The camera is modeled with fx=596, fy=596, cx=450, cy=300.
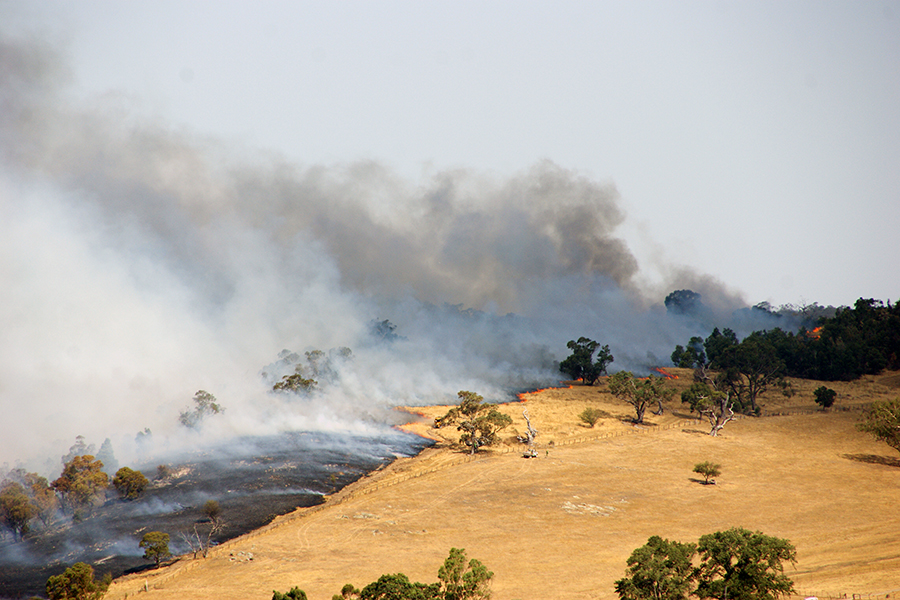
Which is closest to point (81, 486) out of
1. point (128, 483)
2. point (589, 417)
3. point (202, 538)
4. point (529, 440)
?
point (128, 483)

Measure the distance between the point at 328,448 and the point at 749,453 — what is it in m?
73.4

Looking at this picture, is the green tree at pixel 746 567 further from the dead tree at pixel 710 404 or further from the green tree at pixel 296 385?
the green tree at pixel 296 385

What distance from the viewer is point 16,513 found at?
3127 inches

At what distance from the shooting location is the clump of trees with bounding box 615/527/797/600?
37.7 metres

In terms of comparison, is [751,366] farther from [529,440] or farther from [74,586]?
[74,586]

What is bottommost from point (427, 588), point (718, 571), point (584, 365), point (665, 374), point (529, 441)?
point (718, 571)

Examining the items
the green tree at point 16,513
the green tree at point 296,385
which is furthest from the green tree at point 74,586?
the green tree at point 296,385

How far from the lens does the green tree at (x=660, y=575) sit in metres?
37.5

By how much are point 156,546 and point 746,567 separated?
58.4 m

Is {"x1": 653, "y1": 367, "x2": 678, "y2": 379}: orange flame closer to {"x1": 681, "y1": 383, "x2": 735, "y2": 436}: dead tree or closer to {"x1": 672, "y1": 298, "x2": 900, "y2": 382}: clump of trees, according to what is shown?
{"x1": 672, "y1": 298, "x2": 900, "y2": 382}: clump of trees

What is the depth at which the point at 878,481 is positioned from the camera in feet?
259

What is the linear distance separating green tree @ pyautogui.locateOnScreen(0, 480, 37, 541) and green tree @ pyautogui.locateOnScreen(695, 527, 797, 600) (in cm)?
8463

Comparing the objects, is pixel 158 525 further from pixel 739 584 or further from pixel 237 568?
pixel 739 584

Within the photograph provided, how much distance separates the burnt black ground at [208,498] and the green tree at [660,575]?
175ft
